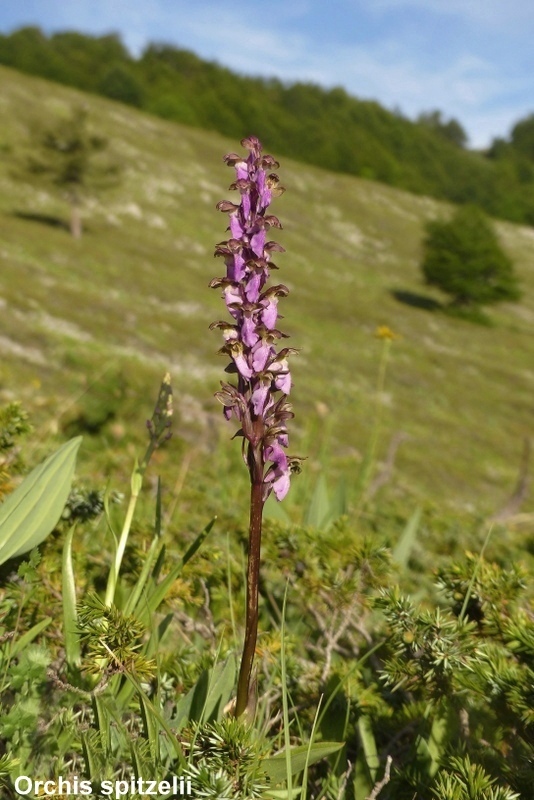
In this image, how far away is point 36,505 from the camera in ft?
6.77

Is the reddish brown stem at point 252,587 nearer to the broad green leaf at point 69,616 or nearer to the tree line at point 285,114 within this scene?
the broad green leaf at point 69,616

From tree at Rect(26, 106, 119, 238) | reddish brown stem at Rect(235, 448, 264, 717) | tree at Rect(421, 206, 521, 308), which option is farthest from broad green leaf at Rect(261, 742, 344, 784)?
tree at Rect(421, 206, 521, 308)

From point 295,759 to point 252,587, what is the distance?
15.1 inches

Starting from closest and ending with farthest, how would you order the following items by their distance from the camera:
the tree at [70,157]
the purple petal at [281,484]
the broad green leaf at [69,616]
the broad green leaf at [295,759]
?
1. the broad green leaf at [295,759]
2. the purple petal at [281,484]
3. the broad green leaf at [69,616]
4. the tree at [70,157]

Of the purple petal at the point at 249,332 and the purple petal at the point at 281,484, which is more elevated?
the purple petal at the point at 249,332

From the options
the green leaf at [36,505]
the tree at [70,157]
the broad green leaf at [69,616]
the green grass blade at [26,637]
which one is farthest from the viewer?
the tree at [70,157]

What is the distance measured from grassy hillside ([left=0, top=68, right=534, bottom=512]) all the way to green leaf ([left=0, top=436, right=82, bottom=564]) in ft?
7.21

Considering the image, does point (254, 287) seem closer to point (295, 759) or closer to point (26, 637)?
point (295, 759)

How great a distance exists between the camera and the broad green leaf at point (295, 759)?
59.0 inches

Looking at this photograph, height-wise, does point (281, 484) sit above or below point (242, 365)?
below

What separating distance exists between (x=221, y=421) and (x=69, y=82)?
123674 mm

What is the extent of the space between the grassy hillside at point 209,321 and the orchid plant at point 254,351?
2.90m

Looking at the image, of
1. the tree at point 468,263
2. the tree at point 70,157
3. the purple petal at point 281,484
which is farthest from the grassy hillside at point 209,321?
the tree at point 468,263

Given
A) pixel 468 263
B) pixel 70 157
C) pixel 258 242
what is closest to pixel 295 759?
pixel 258 242
